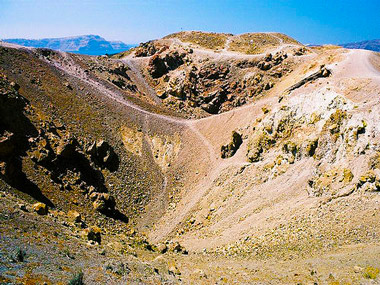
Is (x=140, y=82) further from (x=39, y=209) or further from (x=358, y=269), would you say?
(x=358, y=269)

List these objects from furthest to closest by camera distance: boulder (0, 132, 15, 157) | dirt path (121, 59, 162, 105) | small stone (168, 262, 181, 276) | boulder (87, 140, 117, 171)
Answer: dirt path (121, 59, 162, 105) → boulder (87, 140, 117, 171) → boulder (0, 132, 15, 157) → small stone (168, 262, 181, 276)

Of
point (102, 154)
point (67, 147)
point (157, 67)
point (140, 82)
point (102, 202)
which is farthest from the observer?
point (157, 67)

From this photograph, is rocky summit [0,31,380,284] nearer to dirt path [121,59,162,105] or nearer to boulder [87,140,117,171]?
boulder [87,140,117,171]

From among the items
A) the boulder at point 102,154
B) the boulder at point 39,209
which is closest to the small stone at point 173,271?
the boulder at point 39,209

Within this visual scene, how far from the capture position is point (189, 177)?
49.5 meters

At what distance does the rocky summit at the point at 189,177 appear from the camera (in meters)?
18.9

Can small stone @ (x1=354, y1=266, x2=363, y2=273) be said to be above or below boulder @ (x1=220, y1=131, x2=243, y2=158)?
below

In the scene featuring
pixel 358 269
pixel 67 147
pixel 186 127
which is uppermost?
pixel 186 127

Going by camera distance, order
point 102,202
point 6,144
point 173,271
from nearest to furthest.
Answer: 1. point 173,271
2. point 6,144
3. point 102,202

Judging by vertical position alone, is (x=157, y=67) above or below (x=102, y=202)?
above

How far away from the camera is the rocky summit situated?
18906 mm

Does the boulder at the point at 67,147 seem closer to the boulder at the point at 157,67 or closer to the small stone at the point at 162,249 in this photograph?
the small stone at the point at 162,249

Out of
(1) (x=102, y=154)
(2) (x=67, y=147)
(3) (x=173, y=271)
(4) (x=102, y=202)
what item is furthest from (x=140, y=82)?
(3) (x=173, y=271)

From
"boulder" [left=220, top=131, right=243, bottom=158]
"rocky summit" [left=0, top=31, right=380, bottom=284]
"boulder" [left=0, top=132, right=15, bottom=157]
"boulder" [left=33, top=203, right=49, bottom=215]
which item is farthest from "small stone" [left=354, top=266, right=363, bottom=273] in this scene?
"boulder" [left=0, top=132, right=15, bottom=157]
